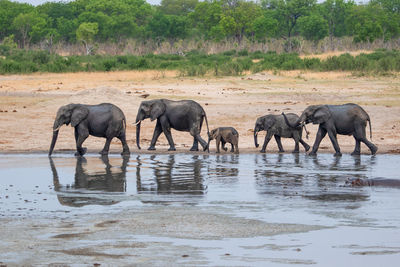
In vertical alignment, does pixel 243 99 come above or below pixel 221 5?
below

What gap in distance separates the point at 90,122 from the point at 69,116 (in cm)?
46

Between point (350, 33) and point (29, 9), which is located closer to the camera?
point (350, 33)

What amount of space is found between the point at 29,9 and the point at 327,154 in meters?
75.7

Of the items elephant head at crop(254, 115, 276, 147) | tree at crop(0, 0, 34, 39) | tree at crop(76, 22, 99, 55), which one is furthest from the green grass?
tree at crop(0, 0, 34, 39)

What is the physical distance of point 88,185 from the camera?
12.1 m

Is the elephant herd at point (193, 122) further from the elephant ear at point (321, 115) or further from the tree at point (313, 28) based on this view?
the tree at point (313, 28)

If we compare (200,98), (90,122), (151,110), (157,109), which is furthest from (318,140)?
(200,98)

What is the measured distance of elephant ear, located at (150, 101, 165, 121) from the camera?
18.2 m

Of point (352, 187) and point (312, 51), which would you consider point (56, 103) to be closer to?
point (352, 187)

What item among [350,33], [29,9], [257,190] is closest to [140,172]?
[257,190]

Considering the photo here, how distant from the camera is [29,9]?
8838cm

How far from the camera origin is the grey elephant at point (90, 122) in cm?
1659

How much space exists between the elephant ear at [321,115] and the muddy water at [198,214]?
212 cm

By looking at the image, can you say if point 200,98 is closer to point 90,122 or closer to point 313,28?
point 90,122
